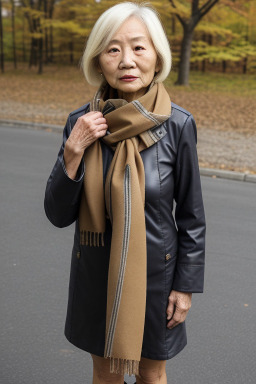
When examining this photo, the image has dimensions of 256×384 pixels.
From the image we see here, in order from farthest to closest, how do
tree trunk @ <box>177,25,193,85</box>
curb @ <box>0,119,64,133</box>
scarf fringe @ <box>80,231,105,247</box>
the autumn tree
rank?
tree trunk @ <box>177,25,193,85</box> → the autumn tree → curb @ <box>0,119,64,133</box> → scarf fringe @ <box>80,231,105,247</box>

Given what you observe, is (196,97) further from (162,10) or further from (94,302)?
(94,302)

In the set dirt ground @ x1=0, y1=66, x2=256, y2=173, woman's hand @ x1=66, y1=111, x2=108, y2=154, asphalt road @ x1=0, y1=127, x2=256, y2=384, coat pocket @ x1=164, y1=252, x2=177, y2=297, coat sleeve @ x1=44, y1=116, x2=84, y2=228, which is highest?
woman's hand @ x1=66, y1=111, x2=108, y2=154

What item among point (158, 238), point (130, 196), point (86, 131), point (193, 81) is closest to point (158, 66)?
point (86, 131)

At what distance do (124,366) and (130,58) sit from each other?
1199mm

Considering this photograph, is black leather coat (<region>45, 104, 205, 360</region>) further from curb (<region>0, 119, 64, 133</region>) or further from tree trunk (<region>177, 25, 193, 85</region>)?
tree trunk (<region>177, 25, 193, 85</region>)

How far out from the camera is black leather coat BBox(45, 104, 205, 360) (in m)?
2.34

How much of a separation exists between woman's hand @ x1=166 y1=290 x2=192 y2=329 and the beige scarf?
0.16 metres

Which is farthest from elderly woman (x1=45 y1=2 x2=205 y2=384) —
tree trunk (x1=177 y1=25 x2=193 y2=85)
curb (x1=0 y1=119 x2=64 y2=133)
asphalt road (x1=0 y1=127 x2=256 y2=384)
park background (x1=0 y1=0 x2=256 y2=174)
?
tree trunk (x1=177 y1=25 x2=193 y2=85)

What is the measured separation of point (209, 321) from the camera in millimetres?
4586

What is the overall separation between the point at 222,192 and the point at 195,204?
6.55 meters

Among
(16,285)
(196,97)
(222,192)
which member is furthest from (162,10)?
(16,285)

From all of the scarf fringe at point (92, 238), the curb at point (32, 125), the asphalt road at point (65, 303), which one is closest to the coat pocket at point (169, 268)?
the scarf fringe at point (92, 238)

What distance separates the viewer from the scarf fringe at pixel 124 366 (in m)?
2.34

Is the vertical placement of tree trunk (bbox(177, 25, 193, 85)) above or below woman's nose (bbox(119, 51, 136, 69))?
below
